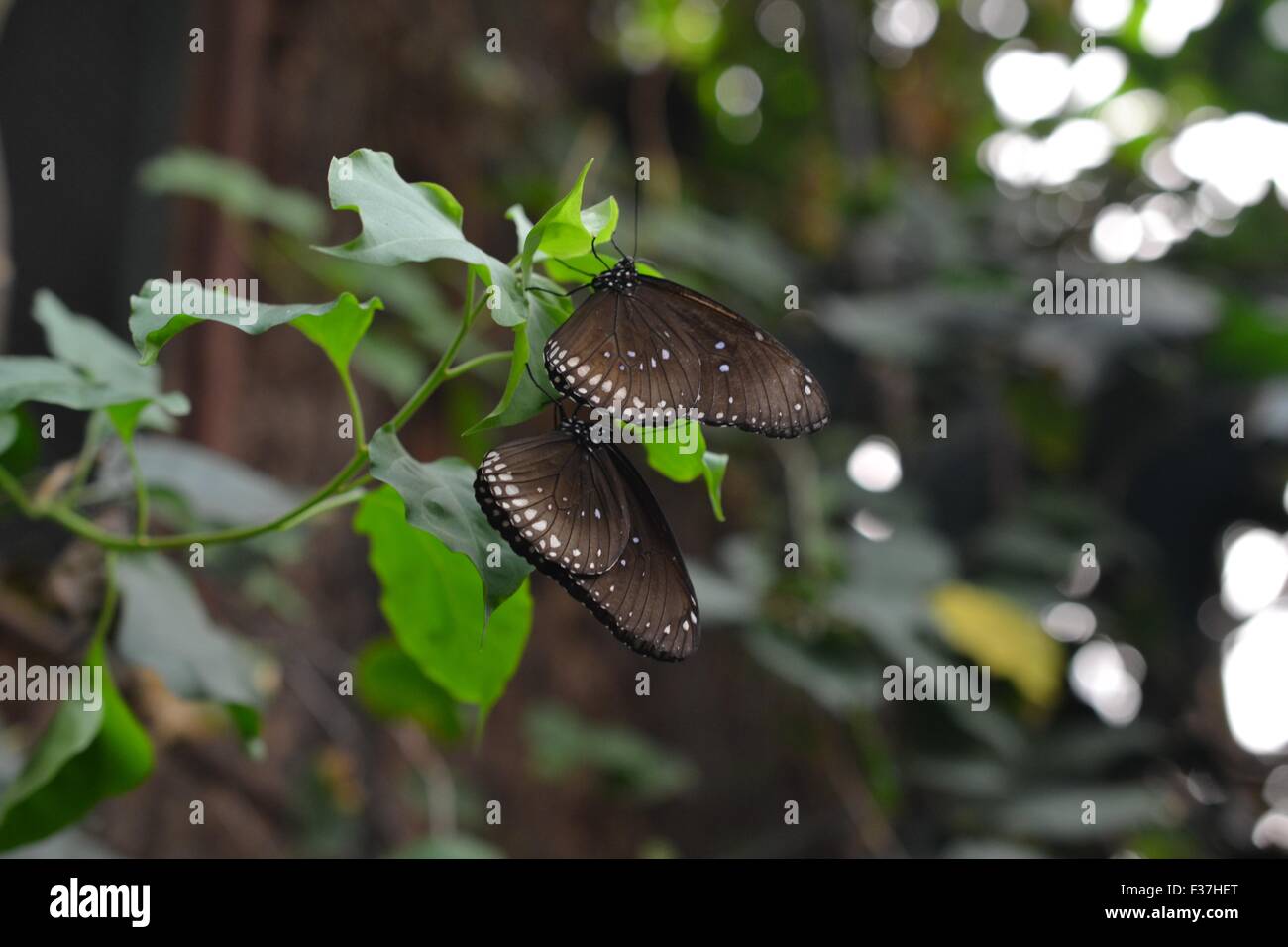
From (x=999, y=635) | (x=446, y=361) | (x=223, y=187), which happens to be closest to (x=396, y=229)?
(x=446, y=361)

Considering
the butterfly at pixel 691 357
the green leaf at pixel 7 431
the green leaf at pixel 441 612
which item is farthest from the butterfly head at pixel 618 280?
the green leaf at pixel 7 431

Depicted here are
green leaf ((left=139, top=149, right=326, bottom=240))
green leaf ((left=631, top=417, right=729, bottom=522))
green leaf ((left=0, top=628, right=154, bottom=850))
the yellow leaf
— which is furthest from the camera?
the yellow leaf

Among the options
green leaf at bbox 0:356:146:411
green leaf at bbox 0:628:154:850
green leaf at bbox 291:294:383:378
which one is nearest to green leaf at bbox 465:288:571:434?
green leaf at bbox 291:294:383:378

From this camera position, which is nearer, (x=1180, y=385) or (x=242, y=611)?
(x=242, y=611)

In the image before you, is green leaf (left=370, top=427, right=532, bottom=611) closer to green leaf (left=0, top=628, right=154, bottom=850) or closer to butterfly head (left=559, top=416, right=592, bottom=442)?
butterfly head (left=559, top=416, right=592, bottom=442)

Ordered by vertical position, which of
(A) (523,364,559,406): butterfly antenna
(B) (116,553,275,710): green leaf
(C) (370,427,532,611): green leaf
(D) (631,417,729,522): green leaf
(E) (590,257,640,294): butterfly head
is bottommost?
(B) (116,553,275,710): green leaf

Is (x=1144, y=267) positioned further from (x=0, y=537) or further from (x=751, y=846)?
(x=0, y=537)
